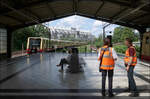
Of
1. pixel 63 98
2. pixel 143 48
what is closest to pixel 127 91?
pixel 63 98

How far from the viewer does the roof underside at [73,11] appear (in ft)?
37.3

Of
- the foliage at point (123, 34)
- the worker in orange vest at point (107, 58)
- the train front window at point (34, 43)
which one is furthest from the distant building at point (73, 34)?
the worker in orange vest at point (107, 58)

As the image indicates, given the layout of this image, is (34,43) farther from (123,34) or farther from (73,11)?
(123,34)

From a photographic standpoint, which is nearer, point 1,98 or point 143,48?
point 1,98

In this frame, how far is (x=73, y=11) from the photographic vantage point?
18.4 meters

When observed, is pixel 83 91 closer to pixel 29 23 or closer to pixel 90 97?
pixel 90 97

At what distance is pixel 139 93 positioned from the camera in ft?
18.0

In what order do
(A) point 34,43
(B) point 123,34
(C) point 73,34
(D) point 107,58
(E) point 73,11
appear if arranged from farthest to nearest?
(C) point 73,34
(B) point 123,34
(A) point 34,43
(E) point 73,11
(D) point 107,58

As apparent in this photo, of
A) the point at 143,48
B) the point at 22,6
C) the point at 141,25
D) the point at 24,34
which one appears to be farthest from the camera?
the point at 24,34

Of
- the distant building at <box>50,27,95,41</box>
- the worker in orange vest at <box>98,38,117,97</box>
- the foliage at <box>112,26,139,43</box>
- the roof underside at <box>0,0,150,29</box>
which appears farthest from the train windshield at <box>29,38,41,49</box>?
the distant building at <box>50,27,95,41</box>

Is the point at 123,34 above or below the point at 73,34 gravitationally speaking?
below

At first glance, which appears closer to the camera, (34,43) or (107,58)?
(107,58)

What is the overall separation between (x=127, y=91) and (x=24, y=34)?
2860 cm

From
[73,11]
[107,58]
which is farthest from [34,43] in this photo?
[107,58]
